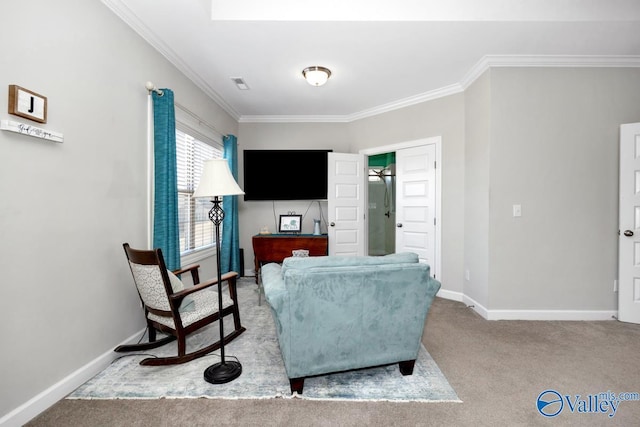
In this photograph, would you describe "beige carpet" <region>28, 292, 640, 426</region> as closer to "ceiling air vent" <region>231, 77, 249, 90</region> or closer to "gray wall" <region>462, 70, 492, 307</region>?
"gray wall" <region>462, 70, 492, 307</region>

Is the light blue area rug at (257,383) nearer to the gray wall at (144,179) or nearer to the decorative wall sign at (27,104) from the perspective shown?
the gray wall at (144,179)

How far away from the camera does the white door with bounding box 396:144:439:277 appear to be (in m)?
3.75

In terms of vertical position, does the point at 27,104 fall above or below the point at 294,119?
below

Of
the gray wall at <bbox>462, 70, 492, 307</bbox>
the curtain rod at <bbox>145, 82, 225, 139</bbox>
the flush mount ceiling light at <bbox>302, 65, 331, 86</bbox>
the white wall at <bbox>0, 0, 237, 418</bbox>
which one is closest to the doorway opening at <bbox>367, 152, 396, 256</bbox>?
the gray wall at <bbox>462, 70, 492, 307</bbox>

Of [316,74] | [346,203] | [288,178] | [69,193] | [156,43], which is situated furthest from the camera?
[288,178]

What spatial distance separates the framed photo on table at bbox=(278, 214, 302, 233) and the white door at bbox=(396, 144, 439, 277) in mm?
1477

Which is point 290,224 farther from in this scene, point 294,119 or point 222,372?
point 222,372

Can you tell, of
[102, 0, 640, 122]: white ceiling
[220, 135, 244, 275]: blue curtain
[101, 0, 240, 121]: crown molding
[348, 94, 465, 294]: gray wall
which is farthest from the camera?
[220, 135, 244, 275]: blue curtain

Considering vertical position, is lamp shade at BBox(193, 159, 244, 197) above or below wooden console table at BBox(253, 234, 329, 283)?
above

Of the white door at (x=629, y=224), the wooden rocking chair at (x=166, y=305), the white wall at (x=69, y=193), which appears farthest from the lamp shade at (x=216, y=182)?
the white door at (x=629, y=224)

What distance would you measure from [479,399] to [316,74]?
2.99m

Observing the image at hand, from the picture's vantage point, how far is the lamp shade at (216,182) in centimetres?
179

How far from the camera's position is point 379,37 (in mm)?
2506

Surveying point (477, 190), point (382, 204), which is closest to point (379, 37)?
point (477, 190)
